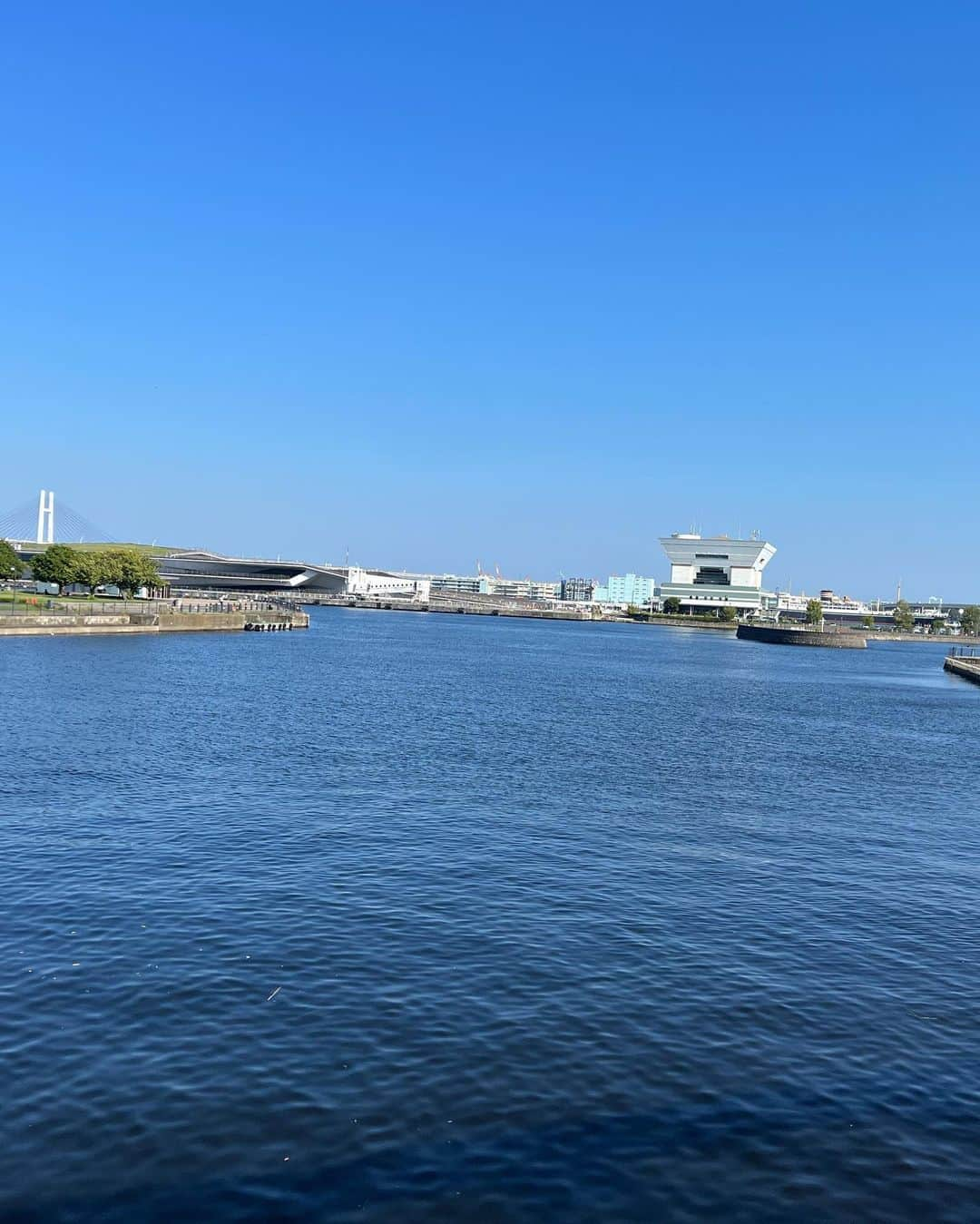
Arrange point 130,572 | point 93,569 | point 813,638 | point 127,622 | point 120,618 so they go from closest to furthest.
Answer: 1. point 120,618
2. point 127,622
3. point 93,569
4. point 130,572
5. point 813,638

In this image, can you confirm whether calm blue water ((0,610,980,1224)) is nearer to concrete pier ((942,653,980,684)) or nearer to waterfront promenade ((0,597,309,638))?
waterfront promenade ((0,597,309,638))

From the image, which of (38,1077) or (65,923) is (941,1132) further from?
(65,923)

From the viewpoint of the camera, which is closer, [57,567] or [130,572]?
[57,567]

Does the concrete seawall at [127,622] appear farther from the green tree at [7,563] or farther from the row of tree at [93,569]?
the green tree at [7,563]

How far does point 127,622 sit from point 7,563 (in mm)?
29730

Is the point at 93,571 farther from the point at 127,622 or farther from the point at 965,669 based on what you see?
the point at 965,669

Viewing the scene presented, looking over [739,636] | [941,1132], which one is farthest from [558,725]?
[739,636]

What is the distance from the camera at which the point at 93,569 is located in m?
104

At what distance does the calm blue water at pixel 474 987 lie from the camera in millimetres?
9070

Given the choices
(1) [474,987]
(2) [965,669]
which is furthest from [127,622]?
(2) [965,669]

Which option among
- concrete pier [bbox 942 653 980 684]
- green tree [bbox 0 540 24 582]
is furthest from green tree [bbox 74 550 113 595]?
concrete pier [bbox 942 653 980 684]

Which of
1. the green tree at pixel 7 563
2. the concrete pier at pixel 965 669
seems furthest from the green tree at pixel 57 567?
the concrete pier at pixel 965 669

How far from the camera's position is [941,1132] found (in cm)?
1026

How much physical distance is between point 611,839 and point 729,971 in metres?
7.69
